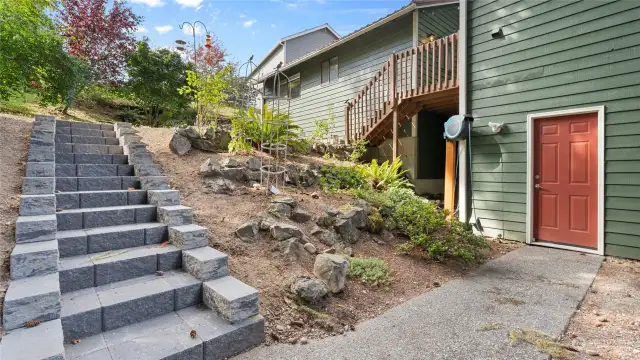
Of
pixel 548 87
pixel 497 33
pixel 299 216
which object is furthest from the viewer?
pixel 497 33

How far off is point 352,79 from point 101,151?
7080 millimetres

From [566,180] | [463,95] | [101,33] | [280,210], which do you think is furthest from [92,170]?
[101,33]

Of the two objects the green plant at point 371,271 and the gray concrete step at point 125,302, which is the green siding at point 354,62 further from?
the gray concrete step at point 125,302

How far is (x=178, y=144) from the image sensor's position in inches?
186

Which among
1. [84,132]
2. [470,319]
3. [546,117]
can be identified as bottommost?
[470,319]

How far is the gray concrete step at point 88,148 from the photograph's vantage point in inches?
160

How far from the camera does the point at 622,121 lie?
158 inches

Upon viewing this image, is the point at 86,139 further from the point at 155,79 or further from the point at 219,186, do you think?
the point at 155,79

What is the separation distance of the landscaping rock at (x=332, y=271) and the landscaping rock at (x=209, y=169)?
211 cm

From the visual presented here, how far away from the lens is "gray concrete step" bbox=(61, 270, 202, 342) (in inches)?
74.5

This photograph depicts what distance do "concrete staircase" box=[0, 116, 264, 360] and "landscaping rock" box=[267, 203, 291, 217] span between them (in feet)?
2.97

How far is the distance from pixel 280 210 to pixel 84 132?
11.3ft

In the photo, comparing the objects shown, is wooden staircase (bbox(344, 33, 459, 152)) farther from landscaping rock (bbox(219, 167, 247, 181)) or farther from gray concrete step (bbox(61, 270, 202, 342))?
gray concrete step (bbox(61, 270, 202, 342))

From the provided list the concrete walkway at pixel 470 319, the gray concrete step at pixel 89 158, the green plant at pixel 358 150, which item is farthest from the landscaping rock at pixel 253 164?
the green plant at pixel 358 150
